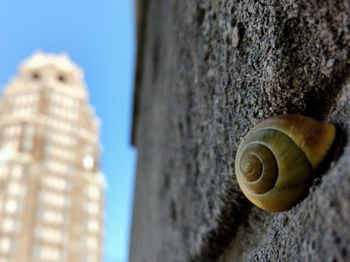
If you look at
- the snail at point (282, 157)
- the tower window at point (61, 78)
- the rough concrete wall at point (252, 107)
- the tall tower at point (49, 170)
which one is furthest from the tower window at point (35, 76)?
the snail at point (282, 157)

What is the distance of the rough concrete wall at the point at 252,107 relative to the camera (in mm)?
333

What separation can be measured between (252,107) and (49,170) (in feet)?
56.1

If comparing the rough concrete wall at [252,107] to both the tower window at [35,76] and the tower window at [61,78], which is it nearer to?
the tower window at [35,76]

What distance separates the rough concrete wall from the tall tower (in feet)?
49.2

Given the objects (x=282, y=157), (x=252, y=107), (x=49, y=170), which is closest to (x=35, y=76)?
(x=49, y=170)

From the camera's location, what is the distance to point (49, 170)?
1680cm

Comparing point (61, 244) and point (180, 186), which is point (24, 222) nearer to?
point (61, 244)

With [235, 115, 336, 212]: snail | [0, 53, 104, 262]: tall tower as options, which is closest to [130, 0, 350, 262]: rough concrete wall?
[235, 115, 336, 212]: snail

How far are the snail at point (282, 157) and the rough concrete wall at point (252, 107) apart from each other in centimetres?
1

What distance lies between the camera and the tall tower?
15320 mm

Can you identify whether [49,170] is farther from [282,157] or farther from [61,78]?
[282,157]

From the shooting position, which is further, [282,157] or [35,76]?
[35,76]

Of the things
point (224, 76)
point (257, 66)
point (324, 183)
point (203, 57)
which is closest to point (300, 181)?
point (324, 183)

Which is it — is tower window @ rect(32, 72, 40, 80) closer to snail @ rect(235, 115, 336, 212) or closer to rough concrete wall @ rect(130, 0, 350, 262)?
rough concrete wall @ rect(130, 0, 350, 262)
